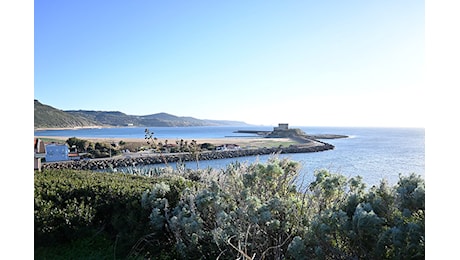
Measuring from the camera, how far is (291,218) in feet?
5.54

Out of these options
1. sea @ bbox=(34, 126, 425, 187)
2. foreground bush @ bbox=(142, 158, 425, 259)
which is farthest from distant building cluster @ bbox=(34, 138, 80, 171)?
foreground bush @ bbox=(142, 158, 425, 259)

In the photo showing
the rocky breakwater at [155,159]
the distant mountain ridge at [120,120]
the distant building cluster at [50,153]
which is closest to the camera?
the distant building cluster at [50,153]

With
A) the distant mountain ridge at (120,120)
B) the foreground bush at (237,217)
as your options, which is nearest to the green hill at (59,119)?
the distant mountain ridge at (120,120)

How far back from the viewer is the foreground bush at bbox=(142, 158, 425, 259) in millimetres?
1243

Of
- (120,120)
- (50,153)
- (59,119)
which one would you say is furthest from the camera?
(120,120)

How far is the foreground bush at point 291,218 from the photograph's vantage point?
48.9 inches

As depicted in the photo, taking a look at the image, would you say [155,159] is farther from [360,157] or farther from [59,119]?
[360,157]

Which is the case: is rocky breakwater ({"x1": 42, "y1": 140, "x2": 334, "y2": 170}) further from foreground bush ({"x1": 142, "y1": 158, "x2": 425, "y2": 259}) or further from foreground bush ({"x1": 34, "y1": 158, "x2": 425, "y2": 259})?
foreground bush ({"x1": 142, "y1": 158, "x2": 425, "y2": 259})

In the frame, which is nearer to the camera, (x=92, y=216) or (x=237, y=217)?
(x=237, y=217)

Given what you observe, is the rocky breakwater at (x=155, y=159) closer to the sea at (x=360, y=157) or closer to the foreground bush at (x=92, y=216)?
the sea at (x=360, y=157)

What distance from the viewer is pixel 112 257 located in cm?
199

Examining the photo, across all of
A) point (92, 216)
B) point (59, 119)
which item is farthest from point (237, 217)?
point (59, 119)
